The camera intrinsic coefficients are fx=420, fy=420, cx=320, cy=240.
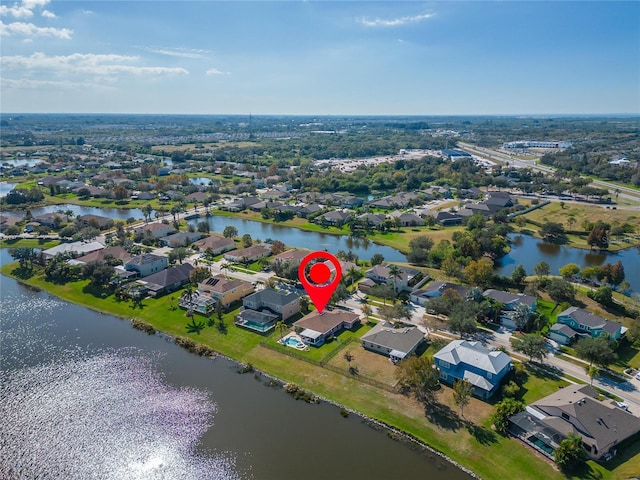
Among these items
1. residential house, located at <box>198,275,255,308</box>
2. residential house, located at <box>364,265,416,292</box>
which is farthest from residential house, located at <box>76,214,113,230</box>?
residential house, located at <box>364,265,416,292</box>

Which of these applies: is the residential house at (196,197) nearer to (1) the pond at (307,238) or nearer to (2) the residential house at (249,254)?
(1) the pond at (307,238)

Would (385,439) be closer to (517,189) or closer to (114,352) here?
(114,352)

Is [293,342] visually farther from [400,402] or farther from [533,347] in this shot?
[533,347]

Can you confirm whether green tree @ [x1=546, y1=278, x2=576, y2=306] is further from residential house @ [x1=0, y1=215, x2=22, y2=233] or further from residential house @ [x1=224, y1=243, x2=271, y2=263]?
residential house @ [x1=0, y1=215, x2=22, y2=233]

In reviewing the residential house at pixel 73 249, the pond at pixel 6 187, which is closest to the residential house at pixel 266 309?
the residential house at pixel 73 249

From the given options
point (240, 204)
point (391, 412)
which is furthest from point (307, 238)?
point (391, 412)

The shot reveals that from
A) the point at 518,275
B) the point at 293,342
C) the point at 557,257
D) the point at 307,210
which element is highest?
the point at 518,275
